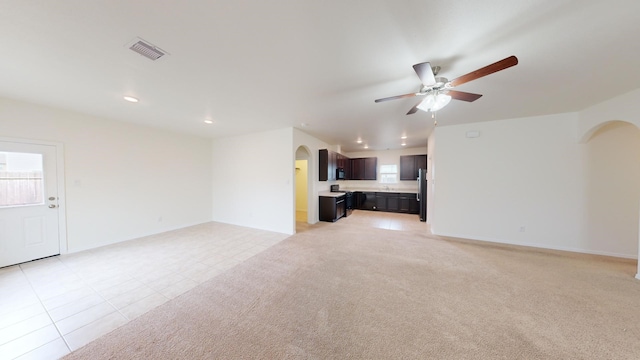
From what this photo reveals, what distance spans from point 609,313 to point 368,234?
3172 millimetres

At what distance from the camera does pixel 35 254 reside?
3164 mm

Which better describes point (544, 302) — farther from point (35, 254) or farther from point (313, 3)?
point (35, 254)

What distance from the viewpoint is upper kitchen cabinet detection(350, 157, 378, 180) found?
7.92m

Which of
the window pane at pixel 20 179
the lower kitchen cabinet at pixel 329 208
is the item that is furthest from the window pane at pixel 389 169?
the window pane at pixel 20 179

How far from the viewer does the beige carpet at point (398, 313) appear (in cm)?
156

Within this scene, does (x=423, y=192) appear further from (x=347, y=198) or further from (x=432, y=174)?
(x=347, y=198)

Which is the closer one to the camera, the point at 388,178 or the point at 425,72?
the point at 425,72

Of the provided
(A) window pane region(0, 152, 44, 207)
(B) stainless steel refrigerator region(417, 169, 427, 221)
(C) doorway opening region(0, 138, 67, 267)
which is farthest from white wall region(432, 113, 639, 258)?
(A) window pane region(0, 152, 44, 207)

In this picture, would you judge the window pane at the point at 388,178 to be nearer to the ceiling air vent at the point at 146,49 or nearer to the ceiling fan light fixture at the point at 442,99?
the ceiling fan light fixture at the point at 442,99

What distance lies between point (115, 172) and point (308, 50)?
4956mm

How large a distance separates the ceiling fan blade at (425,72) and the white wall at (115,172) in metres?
5.72

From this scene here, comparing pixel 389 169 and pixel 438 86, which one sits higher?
pixel 438 86

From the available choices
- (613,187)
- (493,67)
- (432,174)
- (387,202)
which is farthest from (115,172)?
(613,187)

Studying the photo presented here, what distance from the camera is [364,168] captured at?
8070mm
